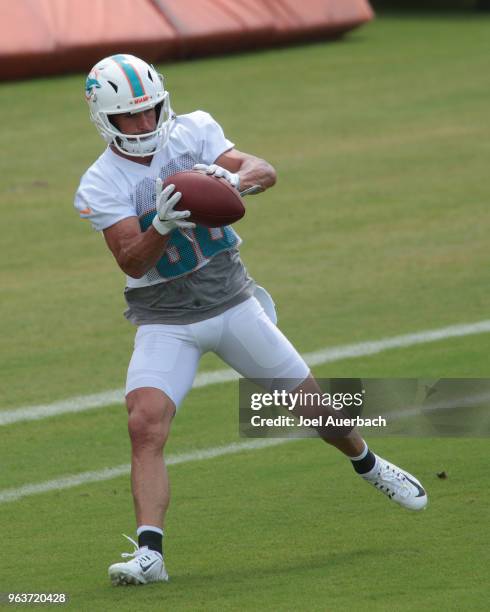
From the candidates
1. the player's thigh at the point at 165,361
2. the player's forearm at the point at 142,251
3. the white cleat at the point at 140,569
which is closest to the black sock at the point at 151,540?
the white cleat at the point at 140,569

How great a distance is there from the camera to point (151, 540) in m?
Result: 5.79

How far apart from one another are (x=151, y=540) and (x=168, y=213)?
1.30 meters

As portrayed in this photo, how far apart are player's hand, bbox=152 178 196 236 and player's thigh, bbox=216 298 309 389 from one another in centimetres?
58

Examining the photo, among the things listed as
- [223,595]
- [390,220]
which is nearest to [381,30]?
[390,220]

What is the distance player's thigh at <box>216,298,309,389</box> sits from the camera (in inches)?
250

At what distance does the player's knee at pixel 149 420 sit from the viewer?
5.93m

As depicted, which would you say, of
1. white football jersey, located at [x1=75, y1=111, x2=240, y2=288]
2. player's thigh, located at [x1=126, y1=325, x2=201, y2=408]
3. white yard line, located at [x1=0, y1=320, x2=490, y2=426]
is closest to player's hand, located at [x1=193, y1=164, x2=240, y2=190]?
white football jersey, located at [x1=75, y1=111, x2=240, y2=288]

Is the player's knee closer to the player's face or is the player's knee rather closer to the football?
the football

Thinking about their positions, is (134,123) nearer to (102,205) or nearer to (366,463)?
(102,205)

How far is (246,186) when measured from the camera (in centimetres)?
636

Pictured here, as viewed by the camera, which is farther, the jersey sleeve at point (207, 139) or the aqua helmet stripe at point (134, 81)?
the jersey sleeve at point (207, 139)

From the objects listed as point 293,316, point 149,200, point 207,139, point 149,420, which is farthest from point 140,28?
point 149,420

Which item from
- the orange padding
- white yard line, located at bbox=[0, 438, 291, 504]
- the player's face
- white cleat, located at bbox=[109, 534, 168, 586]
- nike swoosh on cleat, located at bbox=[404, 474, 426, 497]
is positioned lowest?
the orange padding

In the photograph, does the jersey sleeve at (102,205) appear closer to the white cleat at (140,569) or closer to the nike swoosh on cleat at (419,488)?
the white cleat at (140,569)
